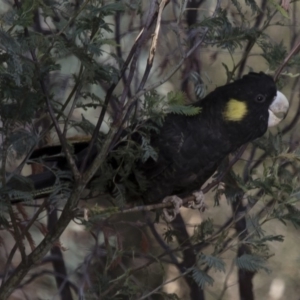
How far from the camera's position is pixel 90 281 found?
3.90 ft

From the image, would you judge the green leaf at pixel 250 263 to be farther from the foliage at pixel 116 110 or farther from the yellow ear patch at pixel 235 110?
the yellow ear patch at pixel 235 110

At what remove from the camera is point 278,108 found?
0.94 meters

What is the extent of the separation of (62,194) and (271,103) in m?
0.40

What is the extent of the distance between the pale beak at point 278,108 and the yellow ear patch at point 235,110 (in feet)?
0.16

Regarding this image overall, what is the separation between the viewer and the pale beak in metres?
0.93

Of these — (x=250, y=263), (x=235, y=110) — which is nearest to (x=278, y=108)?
(x=235, y=110)

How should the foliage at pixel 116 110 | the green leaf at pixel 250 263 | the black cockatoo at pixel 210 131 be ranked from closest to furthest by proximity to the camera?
the foliage at pixel 116 110 < the green leaf at pixel 250 263 < the black cockatoo at pixel 210 131

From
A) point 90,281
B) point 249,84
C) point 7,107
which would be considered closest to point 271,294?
point 90,281

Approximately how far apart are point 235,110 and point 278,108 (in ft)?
0.25

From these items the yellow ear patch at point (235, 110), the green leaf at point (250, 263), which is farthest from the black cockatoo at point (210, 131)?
the green leaf at point (250, 263)

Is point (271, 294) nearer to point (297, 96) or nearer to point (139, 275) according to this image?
point (139, 275)

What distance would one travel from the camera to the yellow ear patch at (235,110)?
3.04ft

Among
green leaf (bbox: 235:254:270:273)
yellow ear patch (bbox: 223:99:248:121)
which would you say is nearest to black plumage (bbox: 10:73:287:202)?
yellow ear patch (bbox: 223:99:248:121)

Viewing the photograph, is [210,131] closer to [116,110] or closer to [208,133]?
[208,133]
